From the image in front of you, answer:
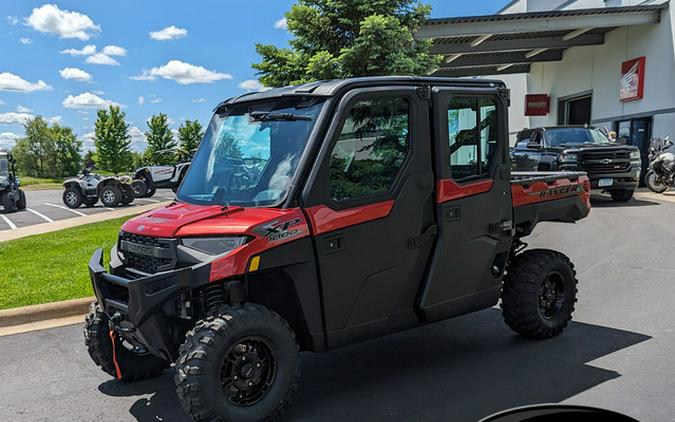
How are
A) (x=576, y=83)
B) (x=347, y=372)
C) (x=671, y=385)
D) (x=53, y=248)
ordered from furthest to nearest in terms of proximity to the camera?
1. (x=576, y=83)
2. (x=53, y=248)
3. (x=347, y=372)
4. (x=671, y=385)

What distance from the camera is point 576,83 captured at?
28.4 m

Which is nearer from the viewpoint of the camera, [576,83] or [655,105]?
[655,105]

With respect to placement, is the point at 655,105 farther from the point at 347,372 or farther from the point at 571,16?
the point at 347,372

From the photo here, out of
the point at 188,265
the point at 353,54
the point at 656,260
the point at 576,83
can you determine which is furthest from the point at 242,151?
the point at 576,83

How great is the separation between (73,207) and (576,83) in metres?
24.3

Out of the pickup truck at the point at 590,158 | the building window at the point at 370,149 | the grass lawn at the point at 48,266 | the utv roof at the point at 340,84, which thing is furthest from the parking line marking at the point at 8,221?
the building window at the point at 370,149

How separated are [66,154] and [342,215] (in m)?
83.4

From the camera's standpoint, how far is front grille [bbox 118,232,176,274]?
3551 millimetres

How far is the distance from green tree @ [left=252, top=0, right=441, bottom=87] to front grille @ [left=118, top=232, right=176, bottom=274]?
866 cm

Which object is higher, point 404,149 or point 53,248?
point 404,149

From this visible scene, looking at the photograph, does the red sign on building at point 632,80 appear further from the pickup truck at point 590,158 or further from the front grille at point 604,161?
the front grille at point 604,161

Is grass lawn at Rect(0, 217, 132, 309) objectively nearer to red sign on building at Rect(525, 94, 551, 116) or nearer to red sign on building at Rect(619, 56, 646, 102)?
red sign on building at Rect(619, 56, 646, 102)

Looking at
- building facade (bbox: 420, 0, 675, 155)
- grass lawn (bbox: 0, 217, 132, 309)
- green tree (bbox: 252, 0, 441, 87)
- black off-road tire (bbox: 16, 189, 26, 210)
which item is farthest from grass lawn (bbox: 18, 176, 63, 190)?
green tree (bbox: 252, 0, 441, 87)

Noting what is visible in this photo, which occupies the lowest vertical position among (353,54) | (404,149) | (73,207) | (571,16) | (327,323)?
(73,207)
